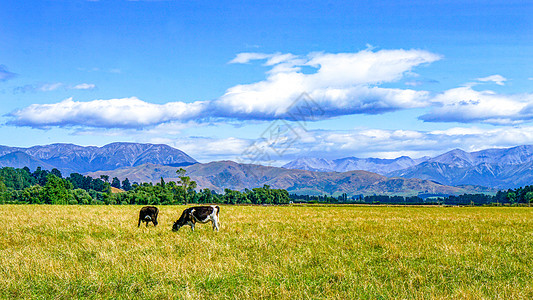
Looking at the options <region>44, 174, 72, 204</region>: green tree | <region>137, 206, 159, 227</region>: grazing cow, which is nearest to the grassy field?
<region>137, 206, 159, 227</region>: grazing cow

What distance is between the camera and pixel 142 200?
132 m

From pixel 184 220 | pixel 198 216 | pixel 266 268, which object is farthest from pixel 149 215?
pixel 266 268

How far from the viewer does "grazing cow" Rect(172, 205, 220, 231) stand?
24.3 meters

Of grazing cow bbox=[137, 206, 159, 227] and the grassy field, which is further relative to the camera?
grazing cow bbox=[137, 206, 159, 227]

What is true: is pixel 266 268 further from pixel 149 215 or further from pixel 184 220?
pixel 149 215

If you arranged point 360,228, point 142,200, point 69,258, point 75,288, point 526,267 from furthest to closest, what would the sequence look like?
1. point 142,200
2. point 360,228
3. point 69,258
4. point 526,267
5. point 75,288

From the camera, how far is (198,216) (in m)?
24.7

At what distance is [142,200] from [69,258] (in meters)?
124

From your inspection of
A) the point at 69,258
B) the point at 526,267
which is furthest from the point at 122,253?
the point at 526,267

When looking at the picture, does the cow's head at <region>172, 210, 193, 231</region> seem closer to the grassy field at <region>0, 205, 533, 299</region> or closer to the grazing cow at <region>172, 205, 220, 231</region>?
the grazing cow at <region>172, 205, 220, 231</region>

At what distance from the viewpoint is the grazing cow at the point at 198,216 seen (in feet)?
79.6

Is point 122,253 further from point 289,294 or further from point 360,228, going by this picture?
point 360,228

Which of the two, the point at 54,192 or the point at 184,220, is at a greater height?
the point at 184,220

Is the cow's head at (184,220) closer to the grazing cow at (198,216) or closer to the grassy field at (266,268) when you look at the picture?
the grazing cow at (198,216)
